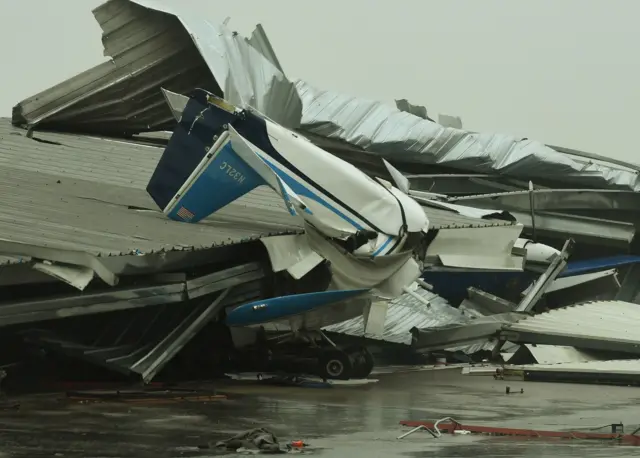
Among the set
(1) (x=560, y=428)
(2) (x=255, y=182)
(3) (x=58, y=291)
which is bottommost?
(1) (x=560, y=428)

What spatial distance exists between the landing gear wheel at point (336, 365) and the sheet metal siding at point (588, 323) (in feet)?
10.2

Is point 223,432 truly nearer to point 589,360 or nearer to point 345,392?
point 345,392

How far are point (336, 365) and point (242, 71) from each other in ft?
34.0

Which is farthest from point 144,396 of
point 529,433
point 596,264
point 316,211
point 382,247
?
point 596,264

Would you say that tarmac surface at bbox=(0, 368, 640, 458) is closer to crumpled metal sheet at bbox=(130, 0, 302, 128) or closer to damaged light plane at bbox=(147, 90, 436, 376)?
damaged light plane at bbox=(147, 90, 436, 376)

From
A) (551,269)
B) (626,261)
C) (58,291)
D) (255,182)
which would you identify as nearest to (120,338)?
(58,291)

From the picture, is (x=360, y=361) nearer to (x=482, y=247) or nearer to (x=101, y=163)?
(x=482, y=247)

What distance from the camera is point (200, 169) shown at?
17.9 m

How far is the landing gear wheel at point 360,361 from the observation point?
18.1 metres

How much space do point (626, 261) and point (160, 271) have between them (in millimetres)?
16640

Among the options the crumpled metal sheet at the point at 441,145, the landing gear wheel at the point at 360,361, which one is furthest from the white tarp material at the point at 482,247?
the crumpled metal sheet at the point at 441,145

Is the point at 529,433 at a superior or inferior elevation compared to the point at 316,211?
inferior

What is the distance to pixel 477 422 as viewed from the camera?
498 inches

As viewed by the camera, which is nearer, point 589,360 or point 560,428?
point 560,428
